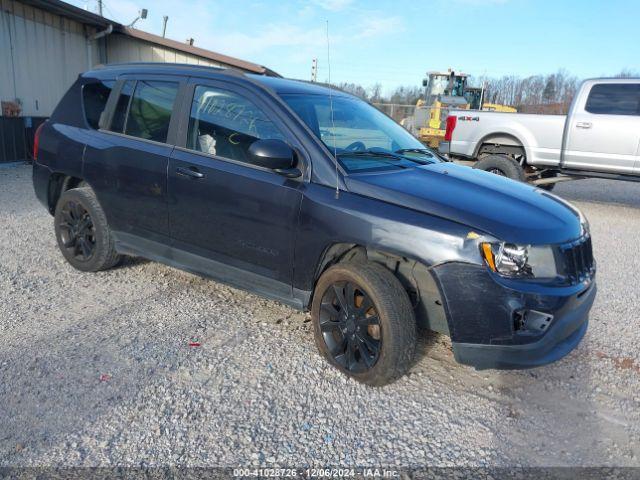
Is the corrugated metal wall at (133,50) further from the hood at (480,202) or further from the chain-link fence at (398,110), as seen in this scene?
the chain-link fence at (398,110)

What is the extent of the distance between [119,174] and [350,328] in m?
2.38

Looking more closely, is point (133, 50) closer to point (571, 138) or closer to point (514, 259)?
point (571, 138)

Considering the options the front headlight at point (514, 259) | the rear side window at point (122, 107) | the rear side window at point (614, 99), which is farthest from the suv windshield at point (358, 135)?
the rear side window at point (614, 99)

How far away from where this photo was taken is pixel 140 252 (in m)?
4.31

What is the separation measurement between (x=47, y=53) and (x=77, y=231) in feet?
36.2

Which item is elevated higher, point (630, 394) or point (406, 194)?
point (406, 194)

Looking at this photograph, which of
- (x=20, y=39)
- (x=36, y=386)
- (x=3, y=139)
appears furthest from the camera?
(x=20, y=39)

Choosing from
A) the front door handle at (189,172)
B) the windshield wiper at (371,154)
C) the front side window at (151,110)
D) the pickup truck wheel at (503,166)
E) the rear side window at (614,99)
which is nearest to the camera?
the windshield wiper at (371,154)

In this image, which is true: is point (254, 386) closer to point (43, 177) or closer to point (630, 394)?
point (630, 394)

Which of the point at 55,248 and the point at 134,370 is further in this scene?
the point at 55,248

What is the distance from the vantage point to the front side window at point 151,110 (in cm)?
404

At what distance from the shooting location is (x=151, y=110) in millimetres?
4191

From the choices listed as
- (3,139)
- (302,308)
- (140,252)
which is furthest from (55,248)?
(3,139)

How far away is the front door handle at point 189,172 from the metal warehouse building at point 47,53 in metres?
9.95
